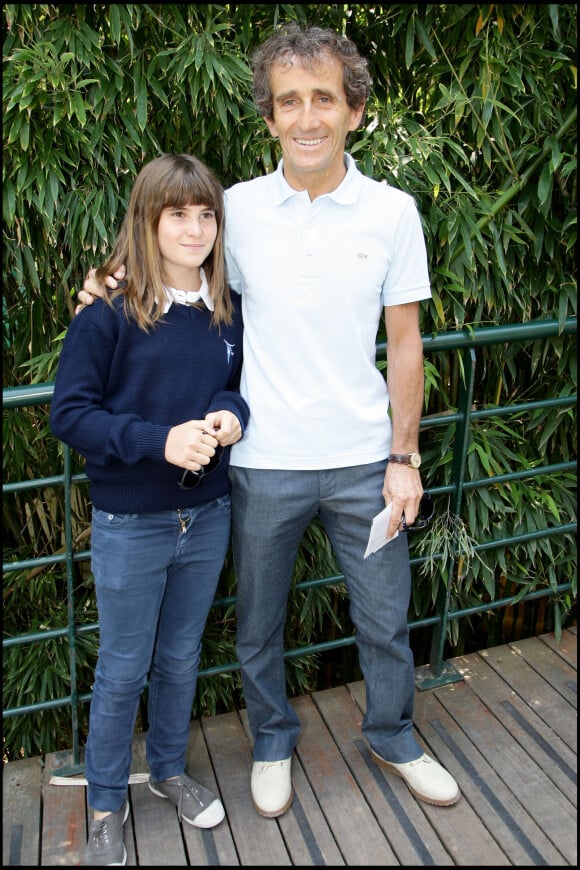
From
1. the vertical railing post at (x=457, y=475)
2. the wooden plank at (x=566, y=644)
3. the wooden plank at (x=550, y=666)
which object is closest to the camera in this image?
the vertical railing post at (x=457, y=475)

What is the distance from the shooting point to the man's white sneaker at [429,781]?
210 centimetres

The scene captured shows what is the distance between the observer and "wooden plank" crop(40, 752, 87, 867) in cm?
198

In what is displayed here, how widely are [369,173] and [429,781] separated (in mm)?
1564

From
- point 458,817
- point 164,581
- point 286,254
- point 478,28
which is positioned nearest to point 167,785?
point 164,581

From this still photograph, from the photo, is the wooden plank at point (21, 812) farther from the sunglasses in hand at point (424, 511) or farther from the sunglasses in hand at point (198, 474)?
the sunglasses in hand at point (424, 511)

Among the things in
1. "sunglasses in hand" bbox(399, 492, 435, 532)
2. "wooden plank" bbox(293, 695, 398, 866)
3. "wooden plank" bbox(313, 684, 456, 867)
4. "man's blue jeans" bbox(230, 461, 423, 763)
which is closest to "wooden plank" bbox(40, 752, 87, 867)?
"man's blue jeans" bbox(230, 461, 423, 763)

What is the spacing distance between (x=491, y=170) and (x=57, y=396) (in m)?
1.45

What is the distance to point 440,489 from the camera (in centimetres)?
243

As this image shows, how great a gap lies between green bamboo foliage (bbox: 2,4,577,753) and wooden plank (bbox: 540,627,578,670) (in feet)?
0.28

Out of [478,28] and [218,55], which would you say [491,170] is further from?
[218,55]

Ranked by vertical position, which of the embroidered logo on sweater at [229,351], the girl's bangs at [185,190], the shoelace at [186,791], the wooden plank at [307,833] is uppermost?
the girl's bangs at [185,190]

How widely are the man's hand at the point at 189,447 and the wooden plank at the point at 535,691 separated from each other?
137 cm

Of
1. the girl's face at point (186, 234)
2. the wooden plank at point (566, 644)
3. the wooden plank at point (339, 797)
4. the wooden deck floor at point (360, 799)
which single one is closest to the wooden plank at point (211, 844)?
the wooden deck floor at point (360, 799)

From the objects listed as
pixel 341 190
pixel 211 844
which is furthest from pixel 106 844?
pixel 341 190
